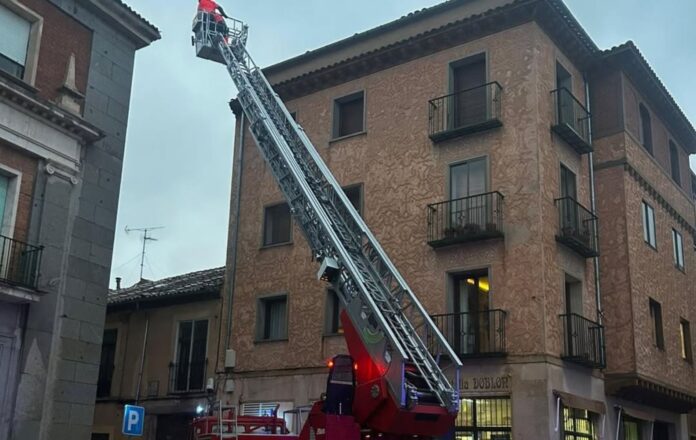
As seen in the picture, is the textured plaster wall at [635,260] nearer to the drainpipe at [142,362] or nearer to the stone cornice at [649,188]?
the stone cornice at [649,188]

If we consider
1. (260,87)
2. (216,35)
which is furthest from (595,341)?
(216,35)

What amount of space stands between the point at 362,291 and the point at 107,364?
690 inches

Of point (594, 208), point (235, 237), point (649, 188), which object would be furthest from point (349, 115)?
point (649, 188)

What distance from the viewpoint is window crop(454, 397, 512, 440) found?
66.9 ft

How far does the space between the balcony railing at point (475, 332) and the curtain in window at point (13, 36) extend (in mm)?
11895

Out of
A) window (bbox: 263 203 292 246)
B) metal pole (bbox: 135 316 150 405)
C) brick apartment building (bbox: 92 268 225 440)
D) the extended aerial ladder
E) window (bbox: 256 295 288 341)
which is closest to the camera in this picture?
the extended aerial ladder

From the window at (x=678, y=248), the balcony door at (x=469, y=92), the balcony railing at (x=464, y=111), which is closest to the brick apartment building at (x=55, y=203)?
the balcony railing at (x=464, y=111)

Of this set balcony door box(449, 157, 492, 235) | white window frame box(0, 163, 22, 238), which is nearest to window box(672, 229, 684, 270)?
balcony door box(449, 157, 492, 235)

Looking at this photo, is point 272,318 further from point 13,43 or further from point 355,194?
point 13,43

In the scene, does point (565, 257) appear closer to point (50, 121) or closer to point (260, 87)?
point (260, 87)

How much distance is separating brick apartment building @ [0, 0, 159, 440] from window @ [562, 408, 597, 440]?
11.5 m

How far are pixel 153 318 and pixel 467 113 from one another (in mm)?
13289

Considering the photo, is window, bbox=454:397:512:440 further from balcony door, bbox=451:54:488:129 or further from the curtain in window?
the curtain in window

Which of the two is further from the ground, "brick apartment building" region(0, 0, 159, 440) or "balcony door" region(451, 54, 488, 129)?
"balcony door" region(451, 54, 488, 129)
